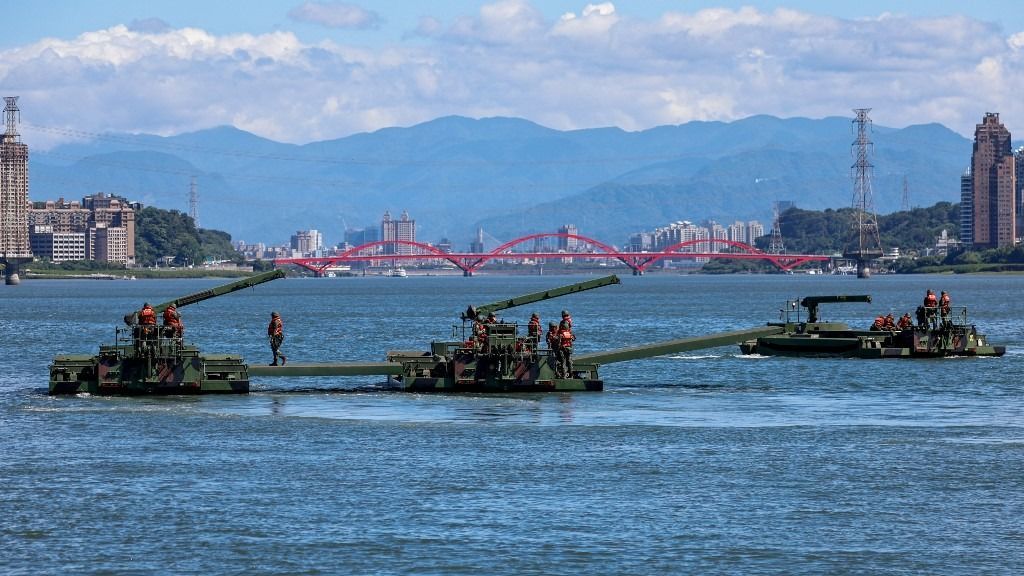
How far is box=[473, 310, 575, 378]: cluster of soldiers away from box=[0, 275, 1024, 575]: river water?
1445 millimetres

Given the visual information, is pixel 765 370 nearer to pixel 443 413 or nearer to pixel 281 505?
pixel 443 413

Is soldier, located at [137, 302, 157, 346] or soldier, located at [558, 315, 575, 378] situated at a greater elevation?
soldier, located at [137, 302, 157, 346]

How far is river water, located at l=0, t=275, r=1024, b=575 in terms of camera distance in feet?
A: 88.9

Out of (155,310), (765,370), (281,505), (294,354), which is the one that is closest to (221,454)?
(281,505)

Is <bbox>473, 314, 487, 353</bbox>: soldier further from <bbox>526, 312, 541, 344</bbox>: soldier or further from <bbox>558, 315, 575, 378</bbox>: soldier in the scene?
<bbox>558, 315, 575, 378</bbox>: soldier

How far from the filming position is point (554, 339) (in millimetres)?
50875

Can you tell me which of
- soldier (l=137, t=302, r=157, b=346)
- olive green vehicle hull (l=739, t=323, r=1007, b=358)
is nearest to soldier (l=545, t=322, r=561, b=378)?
soldier (l=137, t=302, r=157, b=346)

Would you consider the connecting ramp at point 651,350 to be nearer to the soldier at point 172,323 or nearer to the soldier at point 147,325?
the soldier at point 172,323

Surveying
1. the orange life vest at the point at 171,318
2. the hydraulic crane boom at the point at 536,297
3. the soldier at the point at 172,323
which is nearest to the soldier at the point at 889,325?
the hydraulic crane boom at the point at 536,297

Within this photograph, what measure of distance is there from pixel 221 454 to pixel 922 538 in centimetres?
1605

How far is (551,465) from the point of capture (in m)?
35.9

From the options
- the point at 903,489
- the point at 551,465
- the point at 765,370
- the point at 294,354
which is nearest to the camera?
the point at 903,489

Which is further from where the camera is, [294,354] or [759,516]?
[294,354]

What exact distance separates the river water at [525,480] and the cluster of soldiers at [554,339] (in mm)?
1445
